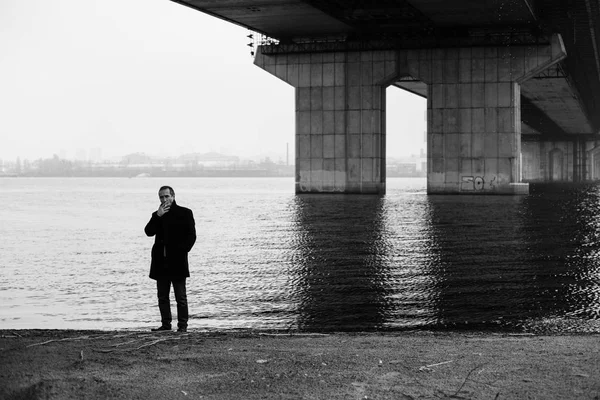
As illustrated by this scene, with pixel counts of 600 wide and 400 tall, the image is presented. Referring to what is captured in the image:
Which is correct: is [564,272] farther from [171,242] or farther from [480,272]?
[171,242]

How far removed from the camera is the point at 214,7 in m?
51.6

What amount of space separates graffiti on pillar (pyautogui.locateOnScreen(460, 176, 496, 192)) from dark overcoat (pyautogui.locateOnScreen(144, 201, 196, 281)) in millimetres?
50023

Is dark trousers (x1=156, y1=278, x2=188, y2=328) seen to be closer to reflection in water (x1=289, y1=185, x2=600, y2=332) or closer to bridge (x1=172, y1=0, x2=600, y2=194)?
reflection in water (x1=289, y1=185, x2=600, y2=332)

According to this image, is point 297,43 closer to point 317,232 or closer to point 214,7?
point 214,7

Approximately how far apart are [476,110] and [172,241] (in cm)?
4971

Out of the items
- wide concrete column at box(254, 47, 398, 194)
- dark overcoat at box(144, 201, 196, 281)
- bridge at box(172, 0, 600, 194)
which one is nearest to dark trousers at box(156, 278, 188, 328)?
dark overcoat at box(144, 201, 196, 281)

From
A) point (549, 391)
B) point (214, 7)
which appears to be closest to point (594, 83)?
point (214, 7)

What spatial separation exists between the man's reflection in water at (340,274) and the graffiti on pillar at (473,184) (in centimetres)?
2451

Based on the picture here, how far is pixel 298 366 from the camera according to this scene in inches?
321

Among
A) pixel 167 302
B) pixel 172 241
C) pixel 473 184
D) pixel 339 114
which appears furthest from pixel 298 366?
pixel 339 114

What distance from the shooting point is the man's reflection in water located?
505 inches

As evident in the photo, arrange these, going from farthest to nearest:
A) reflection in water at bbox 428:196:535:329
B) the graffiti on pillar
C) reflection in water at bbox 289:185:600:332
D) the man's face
A: the graffiti on pillar
reflection in water at bbox 428:196:535:329
reflection in water at bbox 289:185:600:332
the man's face

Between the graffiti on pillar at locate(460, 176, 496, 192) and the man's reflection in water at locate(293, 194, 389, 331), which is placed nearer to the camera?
the man's reflection in water at locate(293, 194, 389, 331)

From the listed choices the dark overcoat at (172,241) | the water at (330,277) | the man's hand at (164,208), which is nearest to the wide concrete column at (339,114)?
the water at (330,277)
